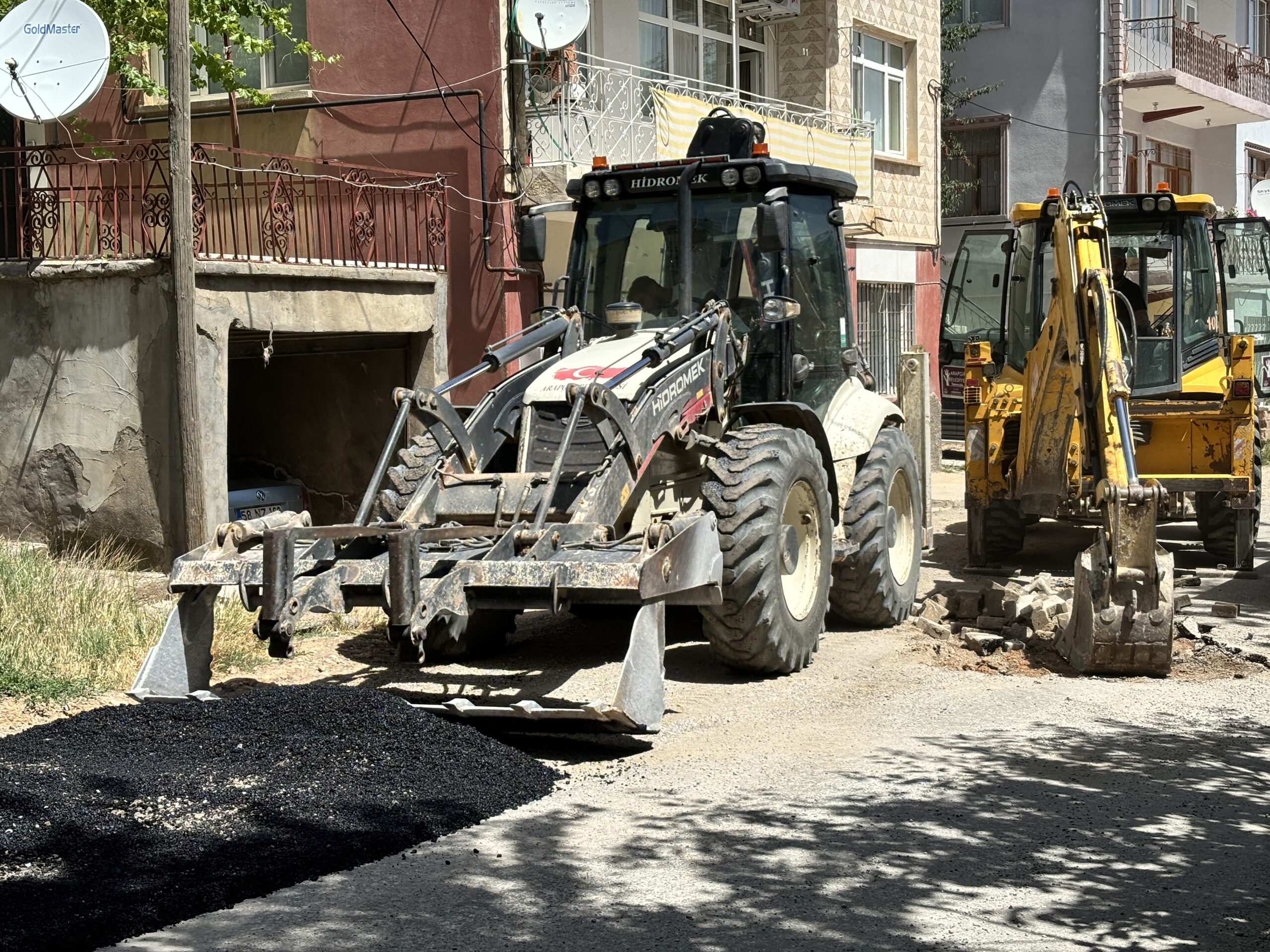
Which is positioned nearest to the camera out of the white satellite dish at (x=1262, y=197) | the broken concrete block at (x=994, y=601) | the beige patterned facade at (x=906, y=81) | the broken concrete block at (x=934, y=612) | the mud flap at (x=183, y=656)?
the mud flap at (x=183, y=656)

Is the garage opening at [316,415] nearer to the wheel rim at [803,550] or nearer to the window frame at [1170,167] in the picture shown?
the wheel rim at [803,550]

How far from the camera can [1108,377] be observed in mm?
9508

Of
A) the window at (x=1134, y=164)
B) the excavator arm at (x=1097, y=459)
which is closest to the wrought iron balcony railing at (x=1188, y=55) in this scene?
the window at (x=1134, y=164)

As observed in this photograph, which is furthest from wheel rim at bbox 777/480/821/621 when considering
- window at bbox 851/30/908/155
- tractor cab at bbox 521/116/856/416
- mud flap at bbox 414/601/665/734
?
window at bbox 851/30/908/155

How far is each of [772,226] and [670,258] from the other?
0.93 metres

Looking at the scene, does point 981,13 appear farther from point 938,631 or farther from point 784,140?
point 938,631

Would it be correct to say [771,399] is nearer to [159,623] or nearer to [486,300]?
[159,623]

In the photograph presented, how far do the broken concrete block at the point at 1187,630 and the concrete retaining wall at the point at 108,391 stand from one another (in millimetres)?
7254

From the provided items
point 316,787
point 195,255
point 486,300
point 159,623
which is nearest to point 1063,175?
point 486,300

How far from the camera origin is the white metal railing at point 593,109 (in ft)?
51.0

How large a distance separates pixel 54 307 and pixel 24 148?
1.30 metres

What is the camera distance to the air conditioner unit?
19.7 metres

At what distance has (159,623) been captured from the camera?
950 centimetres

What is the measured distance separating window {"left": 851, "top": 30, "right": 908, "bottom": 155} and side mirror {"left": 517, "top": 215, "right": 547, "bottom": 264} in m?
12.6
